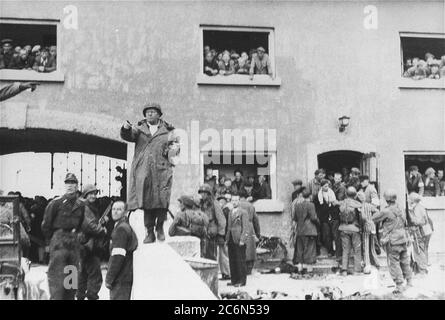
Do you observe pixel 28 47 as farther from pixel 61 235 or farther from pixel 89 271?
pixel 89 271

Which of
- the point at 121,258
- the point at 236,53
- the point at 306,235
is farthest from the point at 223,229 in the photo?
the point at 236,53

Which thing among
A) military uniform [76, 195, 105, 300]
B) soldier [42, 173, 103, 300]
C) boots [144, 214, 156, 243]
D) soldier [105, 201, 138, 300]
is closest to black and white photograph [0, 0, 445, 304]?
boots [144, 214, 156, 243]

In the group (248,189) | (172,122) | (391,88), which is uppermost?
(391,88)

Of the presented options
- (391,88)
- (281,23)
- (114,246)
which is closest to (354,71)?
(391,88)

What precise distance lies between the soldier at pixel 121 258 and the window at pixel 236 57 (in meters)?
2.79

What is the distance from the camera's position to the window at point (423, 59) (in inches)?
351

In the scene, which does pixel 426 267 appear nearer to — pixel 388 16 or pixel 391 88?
pixel 391 88

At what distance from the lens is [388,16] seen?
29.2 ft

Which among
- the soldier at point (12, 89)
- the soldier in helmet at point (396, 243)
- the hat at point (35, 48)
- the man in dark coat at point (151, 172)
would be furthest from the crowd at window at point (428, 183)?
the hat at point (35, 48)

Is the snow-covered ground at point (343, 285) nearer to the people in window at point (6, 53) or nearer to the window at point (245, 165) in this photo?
the window at point (245, 165)

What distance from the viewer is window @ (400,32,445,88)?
8.91m

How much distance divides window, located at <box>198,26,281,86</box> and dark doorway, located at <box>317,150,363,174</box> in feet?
4.96

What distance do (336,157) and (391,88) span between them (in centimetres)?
140
